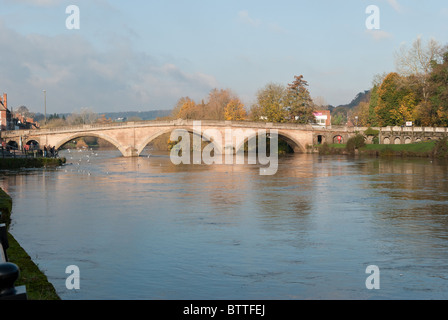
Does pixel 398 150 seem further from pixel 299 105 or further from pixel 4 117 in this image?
pixel 4 117

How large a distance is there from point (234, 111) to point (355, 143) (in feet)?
90.1

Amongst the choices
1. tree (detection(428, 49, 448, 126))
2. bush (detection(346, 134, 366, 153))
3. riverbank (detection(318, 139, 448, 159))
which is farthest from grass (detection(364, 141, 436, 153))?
tree (detection(428, 49, 448, 126))

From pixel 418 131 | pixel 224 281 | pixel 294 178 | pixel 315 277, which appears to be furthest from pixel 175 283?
pixel 418 131

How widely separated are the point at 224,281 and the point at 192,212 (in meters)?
10.1

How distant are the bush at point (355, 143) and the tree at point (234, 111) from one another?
83.0ft

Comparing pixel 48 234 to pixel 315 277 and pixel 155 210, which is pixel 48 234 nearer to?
pixel 155 210

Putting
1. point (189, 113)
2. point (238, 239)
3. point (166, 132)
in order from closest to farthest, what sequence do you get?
point (238, 239)
point (166, 132)
point (189, 113)

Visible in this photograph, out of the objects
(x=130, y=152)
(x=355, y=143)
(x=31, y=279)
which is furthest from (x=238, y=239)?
(x=355, y=143)

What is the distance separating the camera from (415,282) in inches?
432

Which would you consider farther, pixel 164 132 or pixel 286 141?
pixel 286 141

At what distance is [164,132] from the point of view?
71125 millimetres

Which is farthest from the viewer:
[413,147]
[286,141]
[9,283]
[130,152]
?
[286,141]

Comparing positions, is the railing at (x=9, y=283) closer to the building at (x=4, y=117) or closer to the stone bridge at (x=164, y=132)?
the stone bridge at (x=164, y=132)
